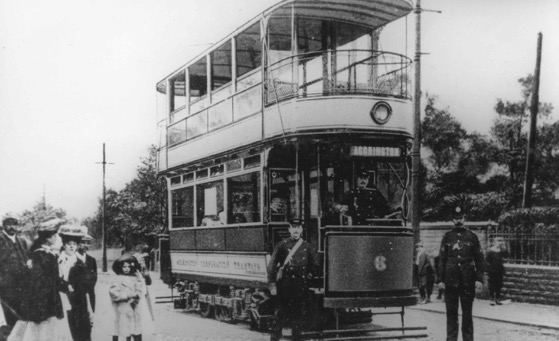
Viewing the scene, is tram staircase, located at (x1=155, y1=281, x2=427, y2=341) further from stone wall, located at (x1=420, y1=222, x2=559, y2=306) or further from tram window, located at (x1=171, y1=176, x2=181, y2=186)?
stone wall, located at (x1=420, y1=222, x2=559, y2=306)

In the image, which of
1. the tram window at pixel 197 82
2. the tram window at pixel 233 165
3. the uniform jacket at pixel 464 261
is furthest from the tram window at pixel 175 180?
the uniform jacket at pixel 464 261

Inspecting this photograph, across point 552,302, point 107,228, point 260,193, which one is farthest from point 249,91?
point 107,228

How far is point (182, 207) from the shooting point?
46.0 feet

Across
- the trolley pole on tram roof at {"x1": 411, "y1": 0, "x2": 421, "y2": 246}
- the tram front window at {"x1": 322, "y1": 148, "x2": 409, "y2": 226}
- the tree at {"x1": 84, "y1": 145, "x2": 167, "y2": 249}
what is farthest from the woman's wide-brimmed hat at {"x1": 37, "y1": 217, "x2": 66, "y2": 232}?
the tree at {"x1": 84, "y1": 145, "x2": 167, "y2": 249}

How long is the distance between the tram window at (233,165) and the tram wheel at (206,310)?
2624mm

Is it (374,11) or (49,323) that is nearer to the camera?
(49,323)

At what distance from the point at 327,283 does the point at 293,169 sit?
228 centimetres

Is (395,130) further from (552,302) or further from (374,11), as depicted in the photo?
(552,302)

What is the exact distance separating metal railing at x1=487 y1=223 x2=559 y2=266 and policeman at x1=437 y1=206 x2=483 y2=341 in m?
5.70

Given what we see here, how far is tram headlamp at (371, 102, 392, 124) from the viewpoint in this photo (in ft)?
32.0

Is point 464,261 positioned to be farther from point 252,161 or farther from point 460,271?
point 252,161

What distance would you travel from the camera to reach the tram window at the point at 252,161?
10828 millimetres

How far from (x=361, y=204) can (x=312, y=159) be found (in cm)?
107

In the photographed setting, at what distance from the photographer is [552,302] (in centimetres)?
1374
